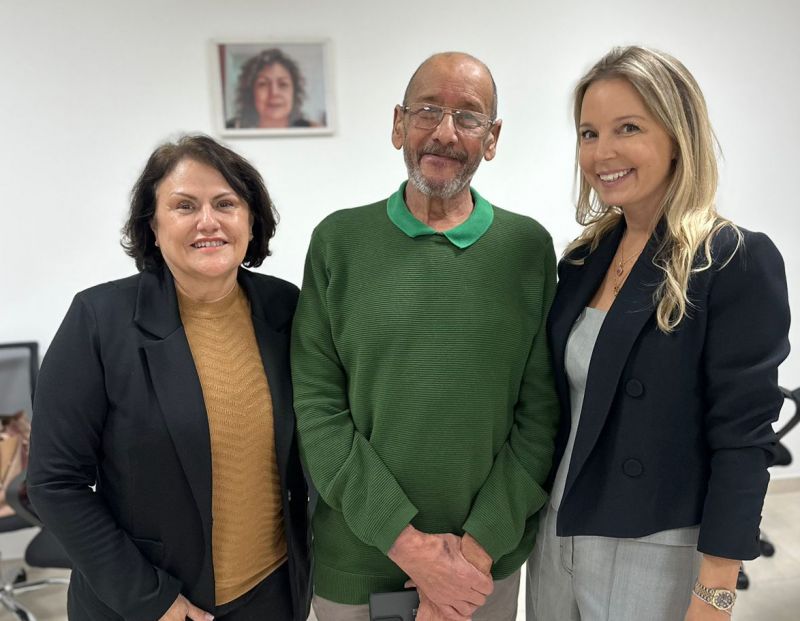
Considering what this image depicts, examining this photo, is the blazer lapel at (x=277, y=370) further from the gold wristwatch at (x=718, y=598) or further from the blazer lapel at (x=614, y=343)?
the gold wristwatch at (x=718, y=598)

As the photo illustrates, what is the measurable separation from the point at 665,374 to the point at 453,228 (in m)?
0.53

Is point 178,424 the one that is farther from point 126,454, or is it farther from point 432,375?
point 432,375

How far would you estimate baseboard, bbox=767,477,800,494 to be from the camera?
3.29 metres

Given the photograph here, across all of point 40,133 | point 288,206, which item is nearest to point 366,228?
point 288,206

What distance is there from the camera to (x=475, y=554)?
1.24 metres

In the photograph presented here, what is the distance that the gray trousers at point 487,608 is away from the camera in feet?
4.42

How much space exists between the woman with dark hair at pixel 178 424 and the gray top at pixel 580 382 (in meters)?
0.60

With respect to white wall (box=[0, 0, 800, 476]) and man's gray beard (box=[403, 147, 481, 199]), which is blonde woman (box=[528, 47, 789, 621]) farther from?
white wall (box=[0, 0, 800, 476])

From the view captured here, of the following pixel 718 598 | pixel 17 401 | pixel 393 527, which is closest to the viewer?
pixel 718 598

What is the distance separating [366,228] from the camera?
1318 mm

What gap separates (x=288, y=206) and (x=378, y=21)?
0.92 m

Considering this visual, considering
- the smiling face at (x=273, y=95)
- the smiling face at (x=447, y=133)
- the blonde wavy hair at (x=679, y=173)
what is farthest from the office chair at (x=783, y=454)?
the smiling face at (x=273, y=95)

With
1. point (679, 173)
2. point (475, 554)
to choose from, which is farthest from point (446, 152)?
point (475, 554)

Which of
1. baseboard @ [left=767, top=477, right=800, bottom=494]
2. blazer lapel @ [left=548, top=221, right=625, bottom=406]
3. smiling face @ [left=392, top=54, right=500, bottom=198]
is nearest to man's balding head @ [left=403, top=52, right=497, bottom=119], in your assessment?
smiling face @ [left=392, top=54, right=500, bottom=198]
